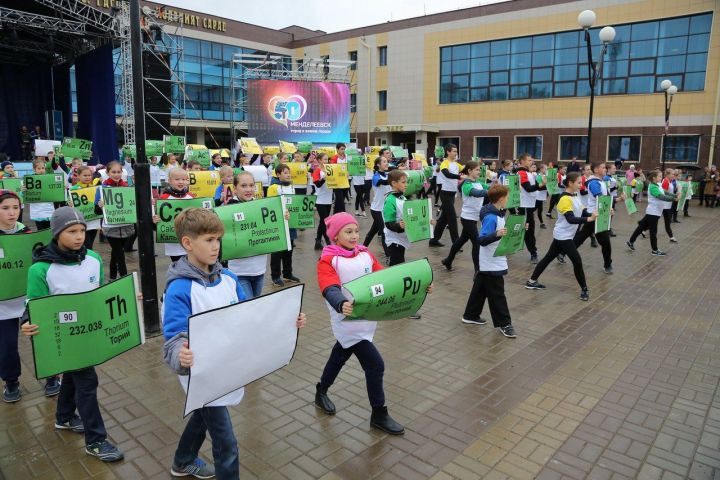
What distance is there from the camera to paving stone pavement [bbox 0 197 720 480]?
3.87 metres

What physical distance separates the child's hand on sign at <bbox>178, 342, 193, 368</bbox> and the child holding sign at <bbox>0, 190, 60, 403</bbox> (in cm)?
276

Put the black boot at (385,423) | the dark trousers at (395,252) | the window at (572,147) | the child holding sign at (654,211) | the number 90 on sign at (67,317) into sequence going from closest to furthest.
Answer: the number 90 on sign at (67,317) → the black boot at (385,423) → the dark trousers at (395,252) → the child holding sign at (654,211) → the window at (572,147)

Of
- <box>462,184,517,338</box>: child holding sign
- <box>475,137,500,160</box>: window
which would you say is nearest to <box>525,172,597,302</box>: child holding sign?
<box>462,184,517,338</box>: child holding sign

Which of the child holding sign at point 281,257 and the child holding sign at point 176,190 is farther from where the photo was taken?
the child holding sign at point 281,257

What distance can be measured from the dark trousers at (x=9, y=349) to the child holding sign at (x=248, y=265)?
206 centimetres

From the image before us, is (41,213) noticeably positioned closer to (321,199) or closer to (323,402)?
(321,199)

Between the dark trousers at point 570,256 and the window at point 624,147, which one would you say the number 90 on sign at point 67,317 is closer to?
the dark trousers at point 570,256

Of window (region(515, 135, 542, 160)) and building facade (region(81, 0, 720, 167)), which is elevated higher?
building facade (region(81, 0, 720, 167))

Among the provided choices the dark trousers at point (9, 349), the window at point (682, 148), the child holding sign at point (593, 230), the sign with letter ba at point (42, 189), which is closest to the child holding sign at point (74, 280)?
the dark trousers at point (9, 349)

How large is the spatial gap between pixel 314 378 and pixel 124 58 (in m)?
21.8

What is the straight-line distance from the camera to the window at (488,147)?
3750 centimetres

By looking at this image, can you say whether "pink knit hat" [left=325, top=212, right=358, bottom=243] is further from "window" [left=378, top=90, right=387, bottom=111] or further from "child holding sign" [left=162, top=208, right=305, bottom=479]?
"window" [left=378, top=90, right=387, bottom=111]

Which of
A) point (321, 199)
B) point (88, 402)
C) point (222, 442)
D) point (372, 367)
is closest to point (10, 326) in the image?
point (88, 402)

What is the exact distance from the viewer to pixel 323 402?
463 centimetres
